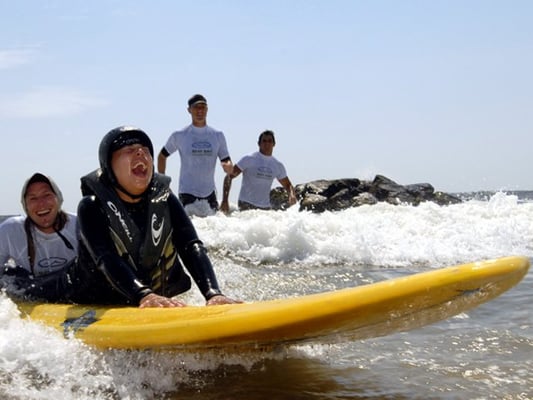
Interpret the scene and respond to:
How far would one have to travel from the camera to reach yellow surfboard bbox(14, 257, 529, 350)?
2.63 metres

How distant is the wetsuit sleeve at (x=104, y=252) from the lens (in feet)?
11.4

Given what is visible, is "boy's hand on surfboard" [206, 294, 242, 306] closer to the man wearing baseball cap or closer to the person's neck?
the person's neck

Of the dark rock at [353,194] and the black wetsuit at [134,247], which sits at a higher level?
the dark rock at [353,194]

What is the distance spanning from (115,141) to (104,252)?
57 cm

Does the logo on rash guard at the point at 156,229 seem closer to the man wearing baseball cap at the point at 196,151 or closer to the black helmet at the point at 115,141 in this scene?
the black helmet at the point at 115,141

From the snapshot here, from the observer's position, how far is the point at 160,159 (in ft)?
27.8

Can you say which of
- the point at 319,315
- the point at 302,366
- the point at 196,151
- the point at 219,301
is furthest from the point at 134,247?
the point at 196,151

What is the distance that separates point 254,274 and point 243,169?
8.19ft

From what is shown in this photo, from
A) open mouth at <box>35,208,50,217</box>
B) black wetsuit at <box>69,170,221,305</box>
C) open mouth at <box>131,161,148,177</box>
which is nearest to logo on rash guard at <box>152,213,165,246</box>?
black wetsuit at <box>69,170,221,305</box>

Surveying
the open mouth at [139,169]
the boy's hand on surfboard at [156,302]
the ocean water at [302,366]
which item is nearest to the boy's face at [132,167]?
the open mouth at [139,169]

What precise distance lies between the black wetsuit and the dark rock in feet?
33.5

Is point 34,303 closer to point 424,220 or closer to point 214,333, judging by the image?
point 214,333

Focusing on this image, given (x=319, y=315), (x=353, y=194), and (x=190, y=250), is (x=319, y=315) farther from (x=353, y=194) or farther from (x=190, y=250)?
(x=353, y=194)

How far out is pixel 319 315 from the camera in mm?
2680
